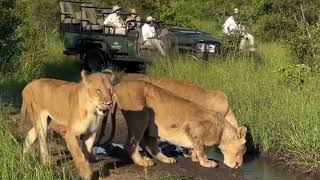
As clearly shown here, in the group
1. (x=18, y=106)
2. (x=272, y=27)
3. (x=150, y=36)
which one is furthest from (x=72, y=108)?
(x=272, y=27)

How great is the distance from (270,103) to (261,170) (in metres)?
1.77

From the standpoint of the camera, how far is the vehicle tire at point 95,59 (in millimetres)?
19594

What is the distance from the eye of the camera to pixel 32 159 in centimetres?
745

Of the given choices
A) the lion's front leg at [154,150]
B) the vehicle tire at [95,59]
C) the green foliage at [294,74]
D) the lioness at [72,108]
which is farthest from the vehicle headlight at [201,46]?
the lioness at [72,108]

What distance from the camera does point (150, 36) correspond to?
1803 centimetres

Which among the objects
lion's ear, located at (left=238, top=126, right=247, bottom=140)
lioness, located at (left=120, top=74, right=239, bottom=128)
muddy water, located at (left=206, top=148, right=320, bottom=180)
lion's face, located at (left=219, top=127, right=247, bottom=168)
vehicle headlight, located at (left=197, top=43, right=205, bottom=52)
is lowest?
muddy water, located at (left=206, top=148, right=320, bottom=180)

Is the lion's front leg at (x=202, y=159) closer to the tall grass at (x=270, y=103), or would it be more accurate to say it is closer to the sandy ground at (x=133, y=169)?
the sandy ground at (x=133, y=169)

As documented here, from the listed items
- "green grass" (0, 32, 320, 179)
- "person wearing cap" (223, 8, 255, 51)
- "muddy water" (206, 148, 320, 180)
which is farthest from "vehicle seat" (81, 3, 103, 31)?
"muddy water" (206, 148, 320, 180)

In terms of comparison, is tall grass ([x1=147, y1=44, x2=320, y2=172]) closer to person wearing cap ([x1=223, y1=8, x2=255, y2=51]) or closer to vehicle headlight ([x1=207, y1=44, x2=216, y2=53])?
person wearing cap ([x1=223, y1=8, x2=255, y2=51])

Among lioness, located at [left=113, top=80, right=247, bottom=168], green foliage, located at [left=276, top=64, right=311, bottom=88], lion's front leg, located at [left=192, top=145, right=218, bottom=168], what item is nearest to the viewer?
lioness, located at [left=113, top=80, right=247, bottom=168]

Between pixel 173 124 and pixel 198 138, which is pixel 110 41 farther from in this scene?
pixel 198 138

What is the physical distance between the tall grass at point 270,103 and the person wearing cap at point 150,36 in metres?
2.23

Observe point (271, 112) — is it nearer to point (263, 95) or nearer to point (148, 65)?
point (263, 95)

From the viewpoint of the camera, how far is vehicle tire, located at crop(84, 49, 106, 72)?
19.6 metres
